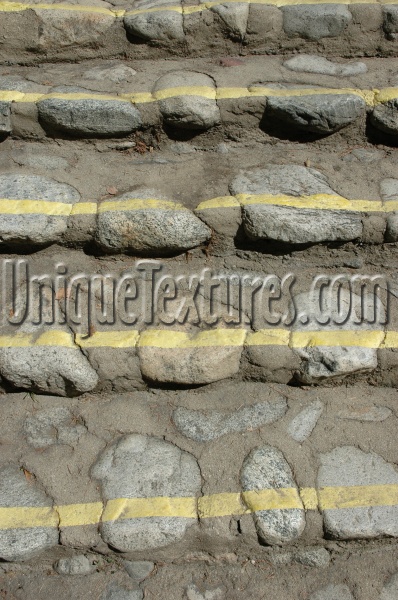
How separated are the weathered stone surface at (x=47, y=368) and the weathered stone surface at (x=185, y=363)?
0.74 ft

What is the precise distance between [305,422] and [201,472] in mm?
462

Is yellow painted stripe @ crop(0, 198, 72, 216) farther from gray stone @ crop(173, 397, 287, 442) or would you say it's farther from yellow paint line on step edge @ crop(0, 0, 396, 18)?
yellow paint line on step edge @ crop(0, 0, 396, 18)

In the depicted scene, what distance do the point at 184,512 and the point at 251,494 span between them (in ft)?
0.82

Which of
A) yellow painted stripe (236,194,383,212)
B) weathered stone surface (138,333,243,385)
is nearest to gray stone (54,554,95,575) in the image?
weathered stone surface (138,333,243,385)

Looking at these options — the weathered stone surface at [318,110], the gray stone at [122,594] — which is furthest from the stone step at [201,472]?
the weathered stone surface at [318,110]

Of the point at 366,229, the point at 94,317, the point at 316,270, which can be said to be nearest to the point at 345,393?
the point at 316,270

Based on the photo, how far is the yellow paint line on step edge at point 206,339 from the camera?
8.09ft

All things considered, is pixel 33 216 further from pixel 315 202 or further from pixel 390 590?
pixel 390 590

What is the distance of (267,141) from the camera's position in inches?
125

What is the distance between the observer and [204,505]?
2.18 m

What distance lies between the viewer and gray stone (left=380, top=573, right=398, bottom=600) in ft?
6.85

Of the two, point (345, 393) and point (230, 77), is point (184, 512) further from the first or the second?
point (230, 77)

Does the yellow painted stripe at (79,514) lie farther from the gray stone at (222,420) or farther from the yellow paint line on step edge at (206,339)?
the yellow paint line on step edge at (206,339)

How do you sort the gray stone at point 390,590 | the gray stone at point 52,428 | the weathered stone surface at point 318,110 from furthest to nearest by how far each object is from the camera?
the weathered stone surface at point 318,110, the gray stone at point 52,428, the gray stone at point 390,590
